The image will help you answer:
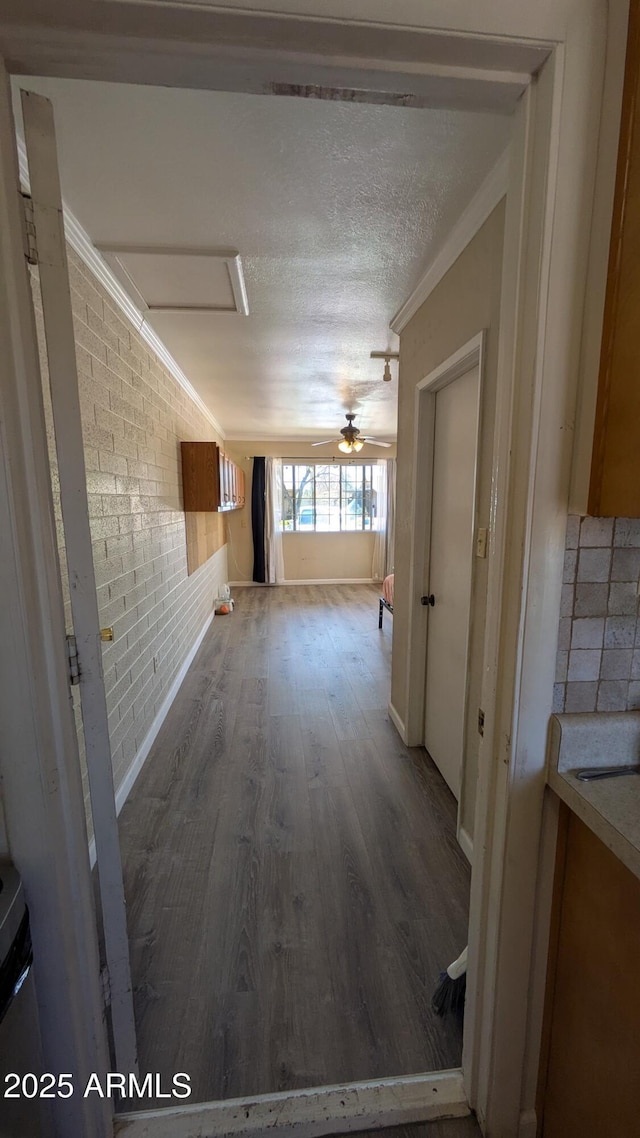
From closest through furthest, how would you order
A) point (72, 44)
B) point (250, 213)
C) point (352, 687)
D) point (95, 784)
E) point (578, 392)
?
point (72, 44), point (578, 392), point (95, 784), point (250, 213), point (352, 687)

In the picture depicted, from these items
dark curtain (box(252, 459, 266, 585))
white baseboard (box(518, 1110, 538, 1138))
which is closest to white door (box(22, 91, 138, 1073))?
white baseboard (box(518, 1110, 538, 1138))

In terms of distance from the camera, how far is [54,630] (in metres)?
0.79

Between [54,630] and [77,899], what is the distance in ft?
1.75

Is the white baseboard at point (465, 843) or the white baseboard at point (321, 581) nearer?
the white baseboard at point (465, 843)

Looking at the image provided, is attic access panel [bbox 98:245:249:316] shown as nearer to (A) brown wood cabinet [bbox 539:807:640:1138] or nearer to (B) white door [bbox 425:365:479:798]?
(B) white door [bbox 425:365:479:798]

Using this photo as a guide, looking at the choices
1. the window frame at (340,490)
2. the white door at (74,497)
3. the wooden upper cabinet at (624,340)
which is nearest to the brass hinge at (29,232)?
the white door at (74,497)

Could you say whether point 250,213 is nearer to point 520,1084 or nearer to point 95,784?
point 95,784

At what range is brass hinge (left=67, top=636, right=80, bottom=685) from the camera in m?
0.84

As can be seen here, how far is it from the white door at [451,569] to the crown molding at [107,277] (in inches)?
63.4

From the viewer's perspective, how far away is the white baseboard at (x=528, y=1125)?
1.00m

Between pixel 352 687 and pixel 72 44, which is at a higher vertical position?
pixel 72 44

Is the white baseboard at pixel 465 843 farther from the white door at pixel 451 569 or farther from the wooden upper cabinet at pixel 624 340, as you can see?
the wooden upper cabinet at pixel 624 340

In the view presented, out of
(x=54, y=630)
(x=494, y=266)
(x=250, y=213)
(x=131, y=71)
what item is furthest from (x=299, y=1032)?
(x=250, y=213)

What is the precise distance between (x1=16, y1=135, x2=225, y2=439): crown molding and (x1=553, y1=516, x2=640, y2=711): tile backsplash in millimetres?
1283
